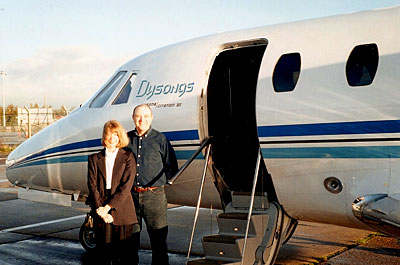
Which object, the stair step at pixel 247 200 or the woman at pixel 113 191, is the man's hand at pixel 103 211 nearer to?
the woman at pixel 113 191

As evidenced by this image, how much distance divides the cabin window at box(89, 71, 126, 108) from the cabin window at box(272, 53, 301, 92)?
8.98 feet

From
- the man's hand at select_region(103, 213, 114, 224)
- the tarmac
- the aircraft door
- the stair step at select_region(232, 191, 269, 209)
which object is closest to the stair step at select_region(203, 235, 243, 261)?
the stair step at select_region(232, 191, 269, 209)

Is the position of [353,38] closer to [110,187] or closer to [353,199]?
[353,199]

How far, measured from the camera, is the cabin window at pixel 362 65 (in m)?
5.81

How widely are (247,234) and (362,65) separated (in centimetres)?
222

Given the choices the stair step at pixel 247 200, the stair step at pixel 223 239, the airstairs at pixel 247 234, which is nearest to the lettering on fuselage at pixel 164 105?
the airstairs at pixel 247 234

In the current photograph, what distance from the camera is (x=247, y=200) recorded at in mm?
6941

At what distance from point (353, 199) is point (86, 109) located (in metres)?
4.27

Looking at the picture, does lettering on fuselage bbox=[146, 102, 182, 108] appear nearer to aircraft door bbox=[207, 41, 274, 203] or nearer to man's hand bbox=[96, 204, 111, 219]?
aircraft door bbox=[207, 41, 274, 203]

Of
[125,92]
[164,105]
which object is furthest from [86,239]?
[164,105]

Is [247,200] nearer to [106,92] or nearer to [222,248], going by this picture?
[222,248]

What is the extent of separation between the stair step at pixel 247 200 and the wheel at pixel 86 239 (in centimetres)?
286

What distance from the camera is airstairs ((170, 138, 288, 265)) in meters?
6.38

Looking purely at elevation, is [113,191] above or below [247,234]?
above
